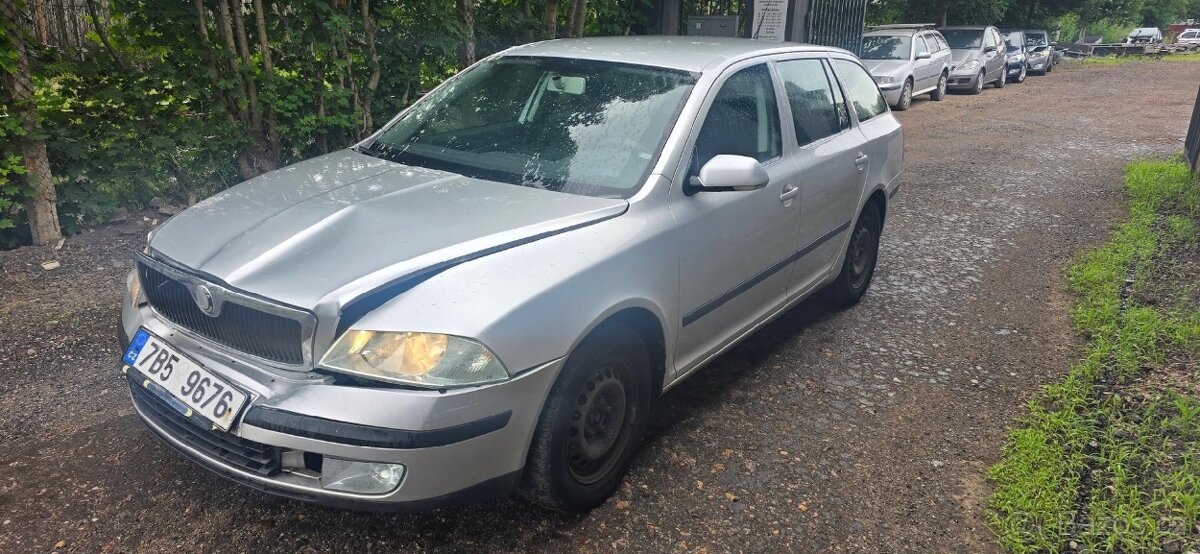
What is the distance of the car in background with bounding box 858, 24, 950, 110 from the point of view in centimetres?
1453

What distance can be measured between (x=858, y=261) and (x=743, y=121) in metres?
1.84

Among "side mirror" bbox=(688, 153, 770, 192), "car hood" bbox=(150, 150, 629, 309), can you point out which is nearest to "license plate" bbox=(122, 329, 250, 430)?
"car hood" bbox=(150, 150, 629, 309)

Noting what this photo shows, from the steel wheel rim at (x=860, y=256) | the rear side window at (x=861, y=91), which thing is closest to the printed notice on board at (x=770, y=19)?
the rear side window at (x=861, y=91)

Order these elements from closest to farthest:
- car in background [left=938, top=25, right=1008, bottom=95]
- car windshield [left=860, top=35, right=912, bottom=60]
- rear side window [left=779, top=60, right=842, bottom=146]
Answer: rear side window [left=779, top=60, right=842, bottom=146] → car windshield [left=860, top=35, right=912, bottom=60] → car in background [left=938, top=25, right=1008, bottom=95]

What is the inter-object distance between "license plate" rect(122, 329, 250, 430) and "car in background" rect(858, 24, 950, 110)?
1339 cm

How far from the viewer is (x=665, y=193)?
3.14 meters

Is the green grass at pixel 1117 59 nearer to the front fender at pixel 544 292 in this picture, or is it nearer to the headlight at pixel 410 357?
the front fender at pixel 544 292

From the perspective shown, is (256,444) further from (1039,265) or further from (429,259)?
(1039,265)

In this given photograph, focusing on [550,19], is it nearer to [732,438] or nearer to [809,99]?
[809,99]

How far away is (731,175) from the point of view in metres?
3.12

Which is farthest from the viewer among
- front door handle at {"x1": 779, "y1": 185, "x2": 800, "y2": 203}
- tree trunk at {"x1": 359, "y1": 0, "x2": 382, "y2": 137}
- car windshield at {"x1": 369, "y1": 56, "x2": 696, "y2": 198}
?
tree trunk at {"x1": 359, "y1": 0, "x2": 382, "y2": 137}

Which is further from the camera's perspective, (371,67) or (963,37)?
(963,37)

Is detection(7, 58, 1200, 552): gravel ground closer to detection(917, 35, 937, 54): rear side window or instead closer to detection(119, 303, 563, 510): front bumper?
detection(119, 303, 563, 510): front bumper

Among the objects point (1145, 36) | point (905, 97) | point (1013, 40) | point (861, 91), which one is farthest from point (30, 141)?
point (1145, 36)
